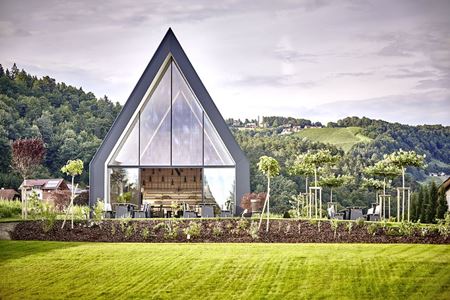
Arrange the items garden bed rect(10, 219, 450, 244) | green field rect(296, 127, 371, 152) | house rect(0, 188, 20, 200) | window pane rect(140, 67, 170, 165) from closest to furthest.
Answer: garden bed rect(10, 219, 450, 244)
window pane rect(140, 67, 170, 165)
house rect(0, 188, 20, 200)
green field rect(296, 127, 371, 152)

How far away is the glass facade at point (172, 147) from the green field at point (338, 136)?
47.9ft

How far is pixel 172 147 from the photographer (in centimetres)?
2089

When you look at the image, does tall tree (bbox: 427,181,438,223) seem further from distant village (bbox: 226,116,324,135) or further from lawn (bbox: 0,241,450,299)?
distant village (bbox: 226,116,324,135)

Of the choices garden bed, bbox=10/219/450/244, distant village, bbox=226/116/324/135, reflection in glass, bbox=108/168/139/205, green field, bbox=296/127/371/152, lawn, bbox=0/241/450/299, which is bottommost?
lawn, bbox=0/241/450/299

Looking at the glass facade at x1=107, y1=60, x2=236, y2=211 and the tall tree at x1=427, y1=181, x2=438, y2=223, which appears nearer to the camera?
the tall tree at x1=427, y1=181, x2=438, y2=223

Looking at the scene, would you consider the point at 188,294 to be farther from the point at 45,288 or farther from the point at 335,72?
the point at 335,72

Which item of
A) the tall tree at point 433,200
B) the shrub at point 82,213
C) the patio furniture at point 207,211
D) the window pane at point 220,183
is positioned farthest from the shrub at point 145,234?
the tall tree at point 433,200

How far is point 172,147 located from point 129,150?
52.6 inches

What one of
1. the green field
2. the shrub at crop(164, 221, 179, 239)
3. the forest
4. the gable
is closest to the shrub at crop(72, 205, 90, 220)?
the shrub at crop(164, 221, 179, 239)

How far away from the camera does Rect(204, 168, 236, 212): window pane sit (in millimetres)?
20703

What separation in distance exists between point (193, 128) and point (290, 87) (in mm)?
7628

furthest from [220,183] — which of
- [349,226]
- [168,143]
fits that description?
[349,226]

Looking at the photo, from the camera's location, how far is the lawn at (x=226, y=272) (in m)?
8.62

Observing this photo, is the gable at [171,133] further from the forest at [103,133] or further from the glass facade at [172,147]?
the forest at [103,133]
